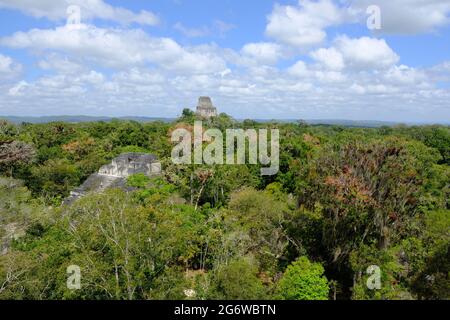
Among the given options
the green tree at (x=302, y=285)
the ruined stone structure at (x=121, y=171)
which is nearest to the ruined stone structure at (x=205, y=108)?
the ruined stone structure at (x=121, y=171)

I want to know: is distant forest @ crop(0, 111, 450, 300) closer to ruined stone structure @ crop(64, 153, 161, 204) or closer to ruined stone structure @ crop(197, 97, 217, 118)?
ruined stone structure @ crop(64, 153, 161, 204)

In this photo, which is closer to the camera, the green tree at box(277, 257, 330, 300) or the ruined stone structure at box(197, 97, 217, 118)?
the green tree at box(277, 257, 330, 300)

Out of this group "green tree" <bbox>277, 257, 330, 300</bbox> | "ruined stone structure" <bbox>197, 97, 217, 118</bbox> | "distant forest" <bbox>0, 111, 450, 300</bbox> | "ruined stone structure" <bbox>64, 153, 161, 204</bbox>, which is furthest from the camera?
"ruined stone structure" <bbox>197, 97, 217, 118</bbox>

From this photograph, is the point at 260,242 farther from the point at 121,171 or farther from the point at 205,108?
the point at 205,108

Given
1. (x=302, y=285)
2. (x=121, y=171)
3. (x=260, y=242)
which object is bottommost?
(x=260, y=242)

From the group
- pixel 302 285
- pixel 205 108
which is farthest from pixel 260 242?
pixel 205 108

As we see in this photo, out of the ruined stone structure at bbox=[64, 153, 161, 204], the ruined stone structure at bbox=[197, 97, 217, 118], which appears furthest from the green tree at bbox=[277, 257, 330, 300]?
the ruined stone structure at bbox=[197, 97, 217, 118]
